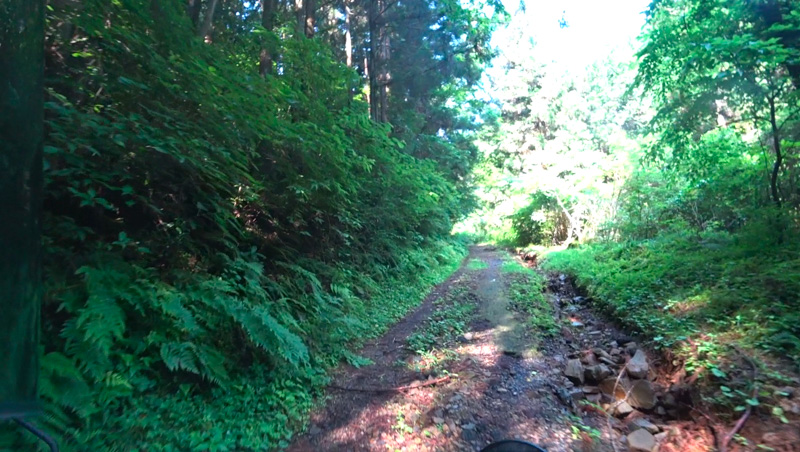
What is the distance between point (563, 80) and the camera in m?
32.8

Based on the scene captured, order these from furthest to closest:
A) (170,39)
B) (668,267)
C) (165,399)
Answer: (668,267) < (170,39) < (165,399)

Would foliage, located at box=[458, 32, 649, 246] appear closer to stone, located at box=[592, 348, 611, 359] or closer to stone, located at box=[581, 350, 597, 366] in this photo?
stone, located at box=[592, 348, 611, 359]

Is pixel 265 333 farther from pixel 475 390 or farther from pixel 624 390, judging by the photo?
pixel 624 390

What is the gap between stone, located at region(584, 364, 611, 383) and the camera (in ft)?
16.1

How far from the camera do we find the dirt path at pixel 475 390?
3658 mm

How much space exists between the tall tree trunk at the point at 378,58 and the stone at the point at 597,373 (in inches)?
382

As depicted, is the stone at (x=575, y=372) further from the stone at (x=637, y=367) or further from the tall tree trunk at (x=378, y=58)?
the tall tree trunk at (x=378, y=58)

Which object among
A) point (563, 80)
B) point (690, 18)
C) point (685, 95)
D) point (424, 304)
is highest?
point (563, 80)

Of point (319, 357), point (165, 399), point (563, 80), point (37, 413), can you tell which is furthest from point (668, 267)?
point (563, 80)

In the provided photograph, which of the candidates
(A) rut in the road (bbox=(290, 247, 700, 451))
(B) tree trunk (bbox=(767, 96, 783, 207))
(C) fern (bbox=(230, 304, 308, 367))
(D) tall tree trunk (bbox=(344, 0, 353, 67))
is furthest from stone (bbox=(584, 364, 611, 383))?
(D) tall tree trunk (bbox=(344, 0, 353, 67))

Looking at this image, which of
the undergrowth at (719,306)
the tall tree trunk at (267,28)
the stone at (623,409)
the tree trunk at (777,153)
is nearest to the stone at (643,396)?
the stone at (623,409)

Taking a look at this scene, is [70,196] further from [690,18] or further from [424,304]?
[690,18]

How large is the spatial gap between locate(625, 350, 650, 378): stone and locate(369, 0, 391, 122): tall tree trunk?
9.80 meters

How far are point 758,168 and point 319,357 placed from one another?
32.2ft
